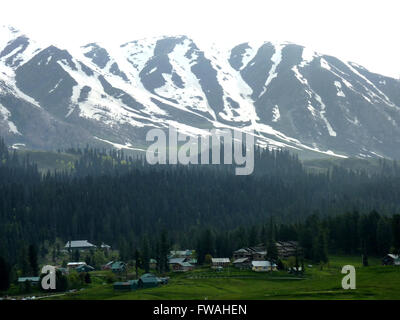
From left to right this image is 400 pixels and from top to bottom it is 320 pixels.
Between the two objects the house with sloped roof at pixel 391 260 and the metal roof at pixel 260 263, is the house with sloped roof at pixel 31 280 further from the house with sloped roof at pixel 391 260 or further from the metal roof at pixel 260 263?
the house with sloped roof at pixel 391 260

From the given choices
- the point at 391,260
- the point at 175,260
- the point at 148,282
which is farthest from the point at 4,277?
the point at 391,260

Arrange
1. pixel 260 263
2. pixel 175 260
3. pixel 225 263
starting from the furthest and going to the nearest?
pixel 175 260
pixel 225 263
pixel 260 263

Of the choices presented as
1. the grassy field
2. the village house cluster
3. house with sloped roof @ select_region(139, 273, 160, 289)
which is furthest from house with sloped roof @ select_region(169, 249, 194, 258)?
house with sloped roof @ select_region(139, 273, 160, 289)

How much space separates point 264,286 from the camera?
12350 cm

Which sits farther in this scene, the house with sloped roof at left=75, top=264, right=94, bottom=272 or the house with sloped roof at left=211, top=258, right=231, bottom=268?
the house with sloped roof at left=75, top=264, right=94, bottom=272

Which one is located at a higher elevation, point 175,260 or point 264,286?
point 175,260

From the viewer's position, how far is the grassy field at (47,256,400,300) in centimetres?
9912

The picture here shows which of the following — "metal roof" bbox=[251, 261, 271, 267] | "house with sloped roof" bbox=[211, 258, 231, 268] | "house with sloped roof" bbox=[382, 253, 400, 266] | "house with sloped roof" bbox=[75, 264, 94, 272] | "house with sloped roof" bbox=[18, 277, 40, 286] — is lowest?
"house with sloped roof" bbox=[75, 264, 94, 272]

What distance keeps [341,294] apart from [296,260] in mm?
45727

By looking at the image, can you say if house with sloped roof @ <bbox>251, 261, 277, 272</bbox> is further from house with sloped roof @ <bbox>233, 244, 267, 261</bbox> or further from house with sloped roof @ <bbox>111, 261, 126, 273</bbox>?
house with sloped roof @ <bbox>111, 261, 126, 273</bbox>

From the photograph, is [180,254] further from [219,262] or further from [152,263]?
[219,262]
